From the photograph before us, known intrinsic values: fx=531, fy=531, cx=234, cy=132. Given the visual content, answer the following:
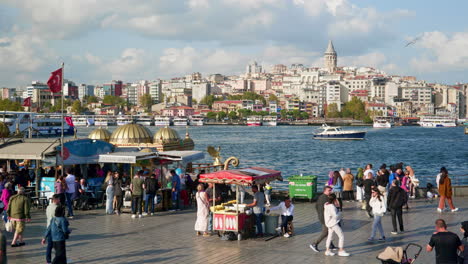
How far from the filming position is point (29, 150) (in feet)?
48.4

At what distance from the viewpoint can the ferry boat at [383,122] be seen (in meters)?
157

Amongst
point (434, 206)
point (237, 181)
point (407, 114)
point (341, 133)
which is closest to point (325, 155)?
point (341, 133)

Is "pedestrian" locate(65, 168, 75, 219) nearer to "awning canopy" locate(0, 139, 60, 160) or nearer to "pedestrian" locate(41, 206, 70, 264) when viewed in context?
"awning canopy" locate(0, 139, 60, 160)

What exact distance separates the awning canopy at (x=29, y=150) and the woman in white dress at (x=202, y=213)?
17.2 feet

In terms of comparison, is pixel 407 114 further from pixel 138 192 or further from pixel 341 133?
pixel 138 192

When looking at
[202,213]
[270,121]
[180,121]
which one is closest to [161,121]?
[180,121]

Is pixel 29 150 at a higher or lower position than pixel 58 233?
higher

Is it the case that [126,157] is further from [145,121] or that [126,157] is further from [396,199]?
[145,121]

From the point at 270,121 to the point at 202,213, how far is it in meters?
165

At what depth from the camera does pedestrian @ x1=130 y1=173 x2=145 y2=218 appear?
13203mm

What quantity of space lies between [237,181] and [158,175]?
194 inches

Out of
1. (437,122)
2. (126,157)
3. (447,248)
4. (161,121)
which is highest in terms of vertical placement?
(126,157)

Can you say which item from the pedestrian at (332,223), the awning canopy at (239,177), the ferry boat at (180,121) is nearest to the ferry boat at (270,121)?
the ferry boat at (180,121)

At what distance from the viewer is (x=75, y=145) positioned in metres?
15.2
